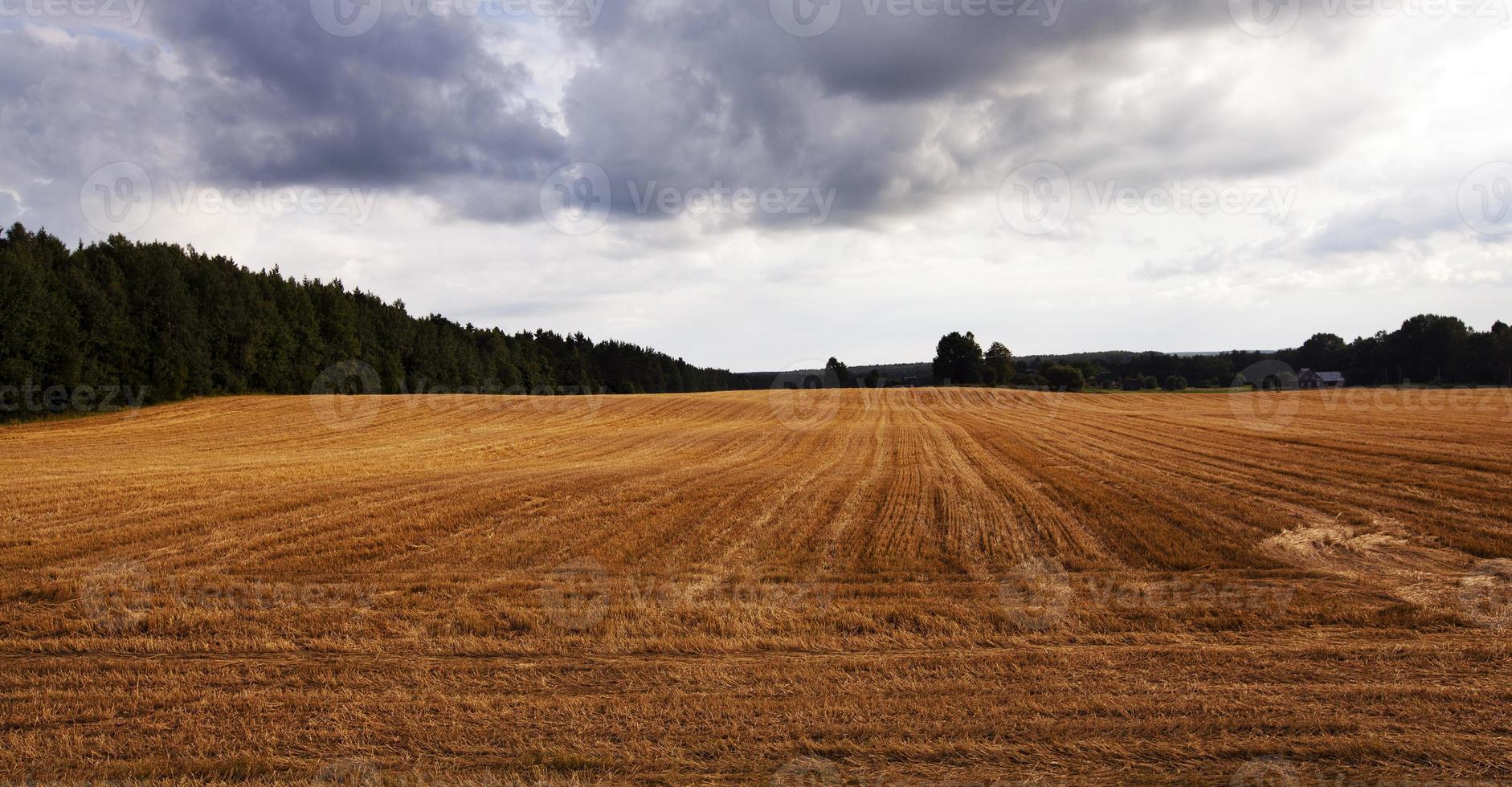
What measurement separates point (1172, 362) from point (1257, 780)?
146341mm

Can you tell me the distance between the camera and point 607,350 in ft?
418

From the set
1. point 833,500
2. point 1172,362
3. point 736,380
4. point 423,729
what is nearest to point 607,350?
point 736,380

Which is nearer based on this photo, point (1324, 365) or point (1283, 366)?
point (1283, 366)

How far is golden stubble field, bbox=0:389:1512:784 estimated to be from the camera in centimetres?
503
